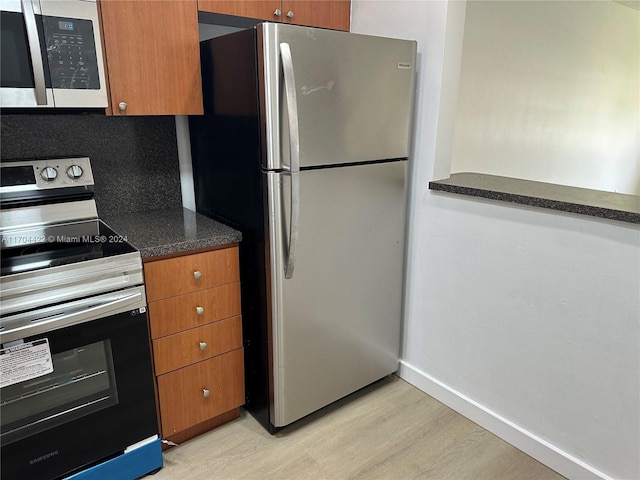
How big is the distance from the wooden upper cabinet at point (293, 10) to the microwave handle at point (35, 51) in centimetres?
59

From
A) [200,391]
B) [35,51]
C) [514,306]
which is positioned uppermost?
[35,51]

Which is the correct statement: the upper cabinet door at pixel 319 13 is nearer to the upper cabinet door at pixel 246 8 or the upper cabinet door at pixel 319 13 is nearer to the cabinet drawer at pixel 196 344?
the upper cabinet door at pixel 246 8

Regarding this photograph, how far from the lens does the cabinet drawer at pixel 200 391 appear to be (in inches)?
69.9

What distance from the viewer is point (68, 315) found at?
139 cm

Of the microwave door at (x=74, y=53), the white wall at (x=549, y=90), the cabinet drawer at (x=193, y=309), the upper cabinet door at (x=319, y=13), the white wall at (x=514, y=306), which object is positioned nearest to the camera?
the microwave door at (x=74, y=53)

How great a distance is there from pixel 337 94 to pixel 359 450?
1422mm

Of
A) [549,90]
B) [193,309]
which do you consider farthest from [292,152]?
[549,90]

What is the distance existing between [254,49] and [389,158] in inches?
28.1

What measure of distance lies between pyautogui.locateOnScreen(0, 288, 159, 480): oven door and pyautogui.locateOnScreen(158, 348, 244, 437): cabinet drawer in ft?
0.34

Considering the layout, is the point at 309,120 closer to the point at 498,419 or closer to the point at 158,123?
the point at 158,123

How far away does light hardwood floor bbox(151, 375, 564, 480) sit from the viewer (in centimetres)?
177

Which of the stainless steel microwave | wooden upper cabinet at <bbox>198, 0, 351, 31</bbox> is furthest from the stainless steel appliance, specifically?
wooden upper cabinet at <bbox>198, 0, 351, 31</bbox>

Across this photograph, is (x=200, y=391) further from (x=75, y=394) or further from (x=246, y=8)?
(x=246, y=8)

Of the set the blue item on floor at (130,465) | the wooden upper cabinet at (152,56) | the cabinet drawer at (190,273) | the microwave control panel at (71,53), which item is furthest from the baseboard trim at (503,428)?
the microwave control panel at (71,53)
